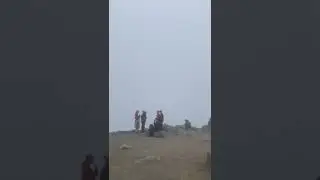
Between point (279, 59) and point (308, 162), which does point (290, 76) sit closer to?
point (279, 59)

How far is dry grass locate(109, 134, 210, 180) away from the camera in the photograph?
4242 millimetres
